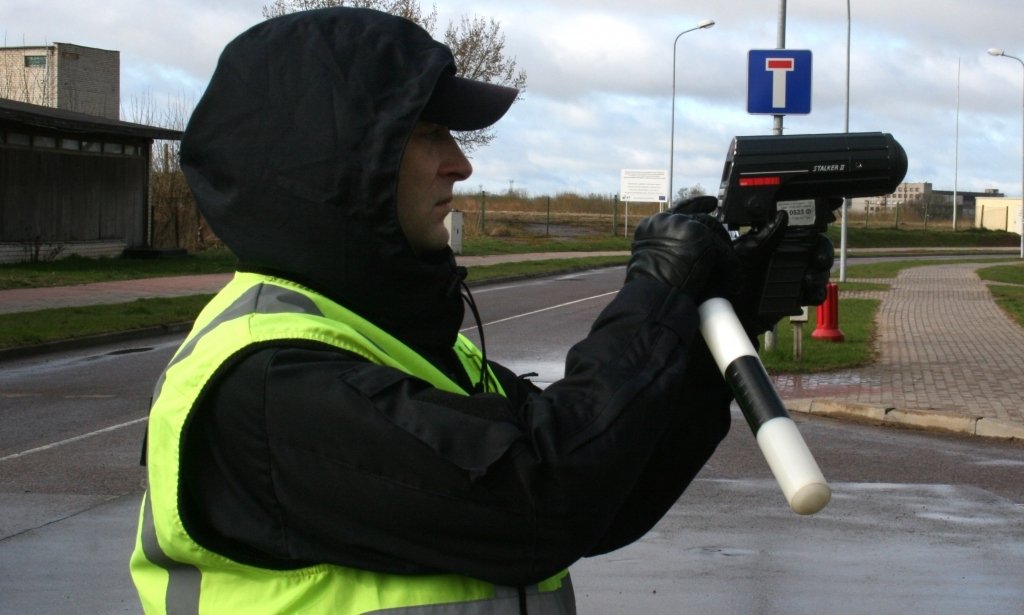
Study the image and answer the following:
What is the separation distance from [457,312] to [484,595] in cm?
46

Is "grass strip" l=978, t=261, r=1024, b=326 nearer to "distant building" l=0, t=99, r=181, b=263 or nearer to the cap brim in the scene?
the cap brim

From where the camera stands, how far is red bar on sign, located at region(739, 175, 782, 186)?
2.05m

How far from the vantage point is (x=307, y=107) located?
158 centimetres

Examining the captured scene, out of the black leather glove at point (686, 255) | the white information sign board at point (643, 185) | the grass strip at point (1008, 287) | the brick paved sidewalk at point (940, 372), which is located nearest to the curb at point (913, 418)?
the brick paved sidewalk at point (940, 372)

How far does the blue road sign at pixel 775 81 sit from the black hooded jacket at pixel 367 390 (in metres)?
10.0

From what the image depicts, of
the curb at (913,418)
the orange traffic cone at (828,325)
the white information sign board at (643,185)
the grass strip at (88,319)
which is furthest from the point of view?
the white information sign board at (643,185)

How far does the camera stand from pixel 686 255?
5.72 feet

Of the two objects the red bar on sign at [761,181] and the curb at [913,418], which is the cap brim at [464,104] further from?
the curb at [913,418]

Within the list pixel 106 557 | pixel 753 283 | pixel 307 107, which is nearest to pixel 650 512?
pixel 753 283

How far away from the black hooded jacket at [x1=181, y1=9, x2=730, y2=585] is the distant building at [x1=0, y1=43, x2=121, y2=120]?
149 feet

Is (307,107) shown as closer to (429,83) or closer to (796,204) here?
(429,83)

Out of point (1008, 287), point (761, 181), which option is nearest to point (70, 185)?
point (1008, 287)

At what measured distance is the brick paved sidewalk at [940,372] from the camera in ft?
33.3

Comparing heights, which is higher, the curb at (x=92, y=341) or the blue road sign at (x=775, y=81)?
the blue road sign at (x=775, y=81)
